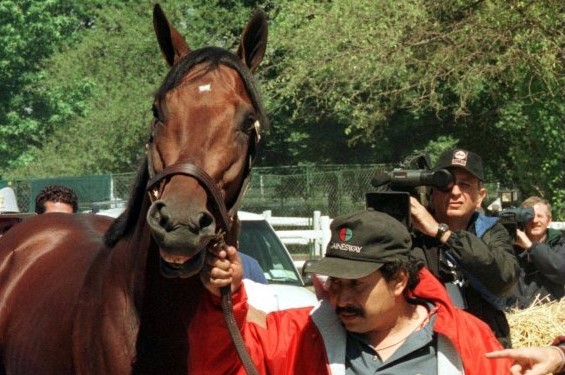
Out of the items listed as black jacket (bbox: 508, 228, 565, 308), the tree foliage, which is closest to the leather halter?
black jacket (bbox: 508, 228, 565, 308)

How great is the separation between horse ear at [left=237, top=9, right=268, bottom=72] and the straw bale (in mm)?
2677

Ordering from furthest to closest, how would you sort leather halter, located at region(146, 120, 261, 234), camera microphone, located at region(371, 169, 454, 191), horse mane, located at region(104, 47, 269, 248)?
camera microphone, located at region(371, 169, 454, 191) → horse mane, located at region(104, 47, 269, 248) → leather halter, located at region(146, 120, 261, 234)

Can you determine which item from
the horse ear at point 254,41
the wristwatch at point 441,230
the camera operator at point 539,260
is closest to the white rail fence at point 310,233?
the camera operator at point 539,260

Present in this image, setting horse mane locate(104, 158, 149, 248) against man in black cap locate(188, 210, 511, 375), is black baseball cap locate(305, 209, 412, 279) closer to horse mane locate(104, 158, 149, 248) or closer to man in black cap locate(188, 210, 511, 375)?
man in black cap locate(188, 210, 511, 375)

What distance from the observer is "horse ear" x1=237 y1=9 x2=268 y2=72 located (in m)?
4.43

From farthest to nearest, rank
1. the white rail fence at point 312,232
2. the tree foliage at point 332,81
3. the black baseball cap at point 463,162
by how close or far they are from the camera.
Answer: the white rail fence at point 312,232
the tree foliage at point 332,81
the black baseball cap at point 463,162

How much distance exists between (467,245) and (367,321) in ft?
3.92

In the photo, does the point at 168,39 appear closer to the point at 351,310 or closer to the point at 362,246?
the point at 362,246

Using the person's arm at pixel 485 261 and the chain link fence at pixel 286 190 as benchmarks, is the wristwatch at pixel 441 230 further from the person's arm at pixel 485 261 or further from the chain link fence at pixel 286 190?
the chain link fence at pixel 286 190

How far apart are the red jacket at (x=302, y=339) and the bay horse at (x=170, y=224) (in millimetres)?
167

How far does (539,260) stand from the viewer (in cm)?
750

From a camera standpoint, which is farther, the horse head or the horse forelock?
the horse forelock

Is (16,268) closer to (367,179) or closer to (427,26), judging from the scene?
(427,26)

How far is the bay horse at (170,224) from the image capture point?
3582mm
